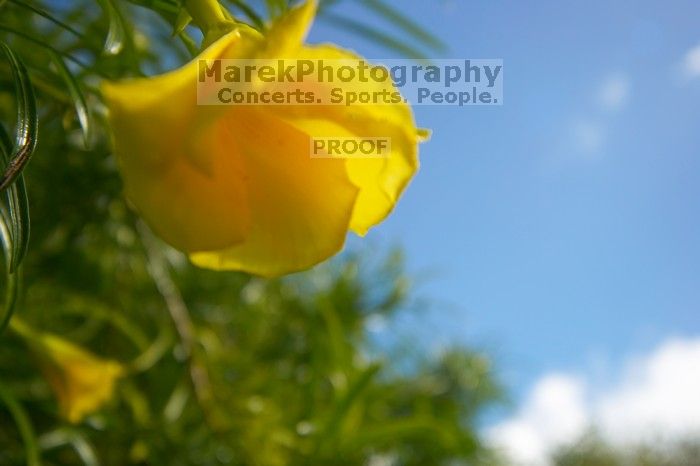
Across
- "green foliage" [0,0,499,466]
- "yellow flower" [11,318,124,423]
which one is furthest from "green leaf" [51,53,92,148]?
"yellow flower" [11,318,124,423]

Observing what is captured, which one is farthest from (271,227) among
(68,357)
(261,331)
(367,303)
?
(367,303)

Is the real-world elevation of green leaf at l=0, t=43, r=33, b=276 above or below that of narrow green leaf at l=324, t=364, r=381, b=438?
below

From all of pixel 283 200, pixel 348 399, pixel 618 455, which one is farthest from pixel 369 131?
pixel 618 455

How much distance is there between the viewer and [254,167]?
0.23 m

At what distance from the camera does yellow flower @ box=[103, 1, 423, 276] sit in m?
0.18

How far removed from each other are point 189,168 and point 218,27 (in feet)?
0.13

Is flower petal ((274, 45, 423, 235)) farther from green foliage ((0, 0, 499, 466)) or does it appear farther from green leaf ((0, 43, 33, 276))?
green foliage ((0, 0, 499, 466))

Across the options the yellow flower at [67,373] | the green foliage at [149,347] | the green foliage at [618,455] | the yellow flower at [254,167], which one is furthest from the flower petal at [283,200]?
the green foliage at [618,455]

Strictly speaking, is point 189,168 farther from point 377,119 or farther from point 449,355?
point 449,355

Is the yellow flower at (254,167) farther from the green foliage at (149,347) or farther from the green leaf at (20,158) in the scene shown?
the green foliage at (149,347)

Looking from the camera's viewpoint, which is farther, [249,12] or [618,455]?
[618,455]

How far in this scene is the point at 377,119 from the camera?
211 mm

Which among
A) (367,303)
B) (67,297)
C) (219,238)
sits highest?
(367,303)

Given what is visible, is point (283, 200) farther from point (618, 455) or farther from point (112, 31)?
point (618, 455)
